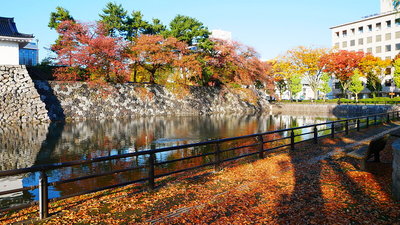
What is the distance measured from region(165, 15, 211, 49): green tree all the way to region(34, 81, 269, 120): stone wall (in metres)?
7.74

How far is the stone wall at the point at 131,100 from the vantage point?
31703 mm

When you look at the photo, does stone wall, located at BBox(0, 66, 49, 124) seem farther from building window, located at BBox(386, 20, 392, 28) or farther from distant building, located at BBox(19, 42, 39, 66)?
building window, located at BBox(386, 20, 392, 28)

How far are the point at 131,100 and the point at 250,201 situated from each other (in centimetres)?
3330

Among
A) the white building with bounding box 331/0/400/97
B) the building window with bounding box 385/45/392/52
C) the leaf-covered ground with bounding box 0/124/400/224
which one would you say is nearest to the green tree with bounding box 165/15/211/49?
the leaf-covered ground with bounding box 0/124/400/224

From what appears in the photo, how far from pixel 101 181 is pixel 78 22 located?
31423mm

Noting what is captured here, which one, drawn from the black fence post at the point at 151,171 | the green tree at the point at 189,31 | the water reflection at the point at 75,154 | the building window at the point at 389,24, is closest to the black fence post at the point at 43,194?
the black fence post at the point at 151,171

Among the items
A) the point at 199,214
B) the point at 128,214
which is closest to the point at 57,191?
the point at 128,214

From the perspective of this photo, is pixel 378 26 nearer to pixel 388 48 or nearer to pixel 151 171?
pixel 388 48

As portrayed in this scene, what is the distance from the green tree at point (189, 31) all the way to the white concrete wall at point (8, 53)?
20.9 m

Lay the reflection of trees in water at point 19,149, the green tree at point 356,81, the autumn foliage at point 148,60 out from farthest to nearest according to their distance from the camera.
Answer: the green tree at point 356,81
the autumn foliage at point 148,60
the reflection of trees in water at point 19,149

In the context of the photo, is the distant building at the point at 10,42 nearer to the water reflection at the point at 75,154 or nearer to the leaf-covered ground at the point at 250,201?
the water reflection at the point at 75,154

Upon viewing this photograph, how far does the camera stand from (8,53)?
28625 mm

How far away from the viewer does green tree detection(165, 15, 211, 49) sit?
43.3m

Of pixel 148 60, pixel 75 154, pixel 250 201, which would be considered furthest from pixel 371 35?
pixel 250 201
